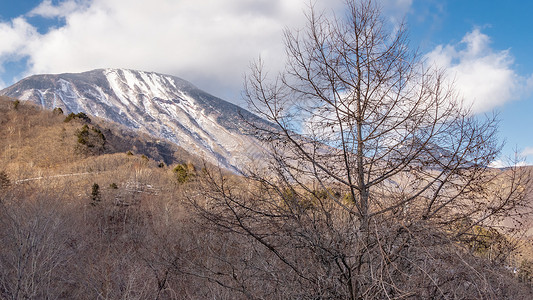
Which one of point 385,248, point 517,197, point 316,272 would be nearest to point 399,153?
point 385,248

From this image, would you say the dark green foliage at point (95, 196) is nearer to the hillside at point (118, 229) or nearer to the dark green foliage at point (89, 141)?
the hillside at point (118, 229)

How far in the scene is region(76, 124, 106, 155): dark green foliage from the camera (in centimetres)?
3650

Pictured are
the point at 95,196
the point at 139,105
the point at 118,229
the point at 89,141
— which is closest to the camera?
the point at 118,229

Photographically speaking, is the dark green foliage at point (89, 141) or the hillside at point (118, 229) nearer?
the hillside at point (118, 229)

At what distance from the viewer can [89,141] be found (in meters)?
37.8

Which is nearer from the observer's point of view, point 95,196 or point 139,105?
point 95,196

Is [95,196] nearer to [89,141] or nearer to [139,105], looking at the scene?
[89,141]

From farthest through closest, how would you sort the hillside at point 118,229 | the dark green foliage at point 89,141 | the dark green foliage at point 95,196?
the dark green foliage at point 89,141, the dark green foliage at point 95,196, the hillside at point 118,229

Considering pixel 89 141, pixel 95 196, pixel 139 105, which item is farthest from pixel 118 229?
Result: pixel 139 105

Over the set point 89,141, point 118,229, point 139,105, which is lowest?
point 118,229

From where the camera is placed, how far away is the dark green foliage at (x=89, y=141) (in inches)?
1437

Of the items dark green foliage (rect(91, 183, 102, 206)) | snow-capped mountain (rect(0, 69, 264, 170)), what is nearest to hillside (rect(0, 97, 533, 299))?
dark green foliage (rect(91, 183, 102, 206))

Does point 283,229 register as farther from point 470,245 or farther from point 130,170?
point 130,170

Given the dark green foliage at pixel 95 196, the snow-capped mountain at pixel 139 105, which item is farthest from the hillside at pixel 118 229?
the snow-capped mountain at pixel 139 105
